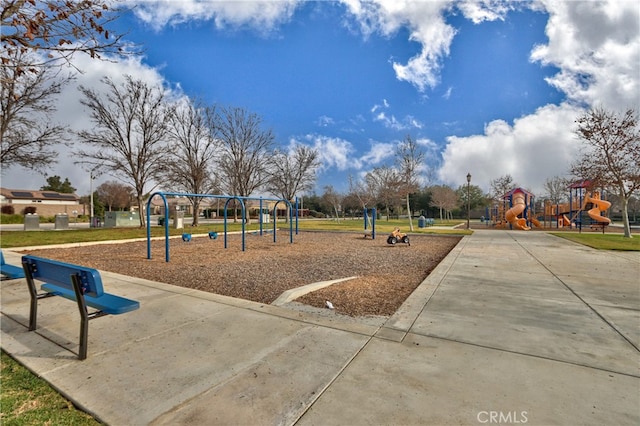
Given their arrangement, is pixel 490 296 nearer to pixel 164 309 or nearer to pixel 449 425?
pixel 449 425

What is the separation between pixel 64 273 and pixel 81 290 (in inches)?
17.4

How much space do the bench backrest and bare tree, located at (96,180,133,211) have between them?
2503 inches

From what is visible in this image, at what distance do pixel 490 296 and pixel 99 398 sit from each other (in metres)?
5.22

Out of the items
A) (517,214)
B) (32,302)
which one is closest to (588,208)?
(517,214)

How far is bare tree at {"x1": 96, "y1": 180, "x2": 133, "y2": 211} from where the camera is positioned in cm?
5972

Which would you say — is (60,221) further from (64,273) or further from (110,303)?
(110,303)

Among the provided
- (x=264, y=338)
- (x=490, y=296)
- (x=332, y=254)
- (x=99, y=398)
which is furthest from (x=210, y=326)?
(x=332, y=254)

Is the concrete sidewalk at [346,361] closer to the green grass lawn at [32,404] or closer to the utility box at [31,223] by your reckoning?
the green grass lawn at [32,404]

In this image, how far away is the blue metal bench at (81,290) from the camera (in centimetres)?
300

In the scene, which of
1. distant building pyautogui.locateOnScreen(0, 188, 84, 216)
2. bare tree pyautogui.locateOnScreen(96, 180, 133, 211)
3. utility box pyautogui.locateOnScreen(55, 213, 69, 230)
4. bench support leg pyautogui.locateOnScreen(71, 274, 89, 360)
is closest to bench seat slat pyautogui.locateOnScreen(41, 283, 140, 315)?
bench support leg pyautogui.locateOnScreen(71, 274, 89, 360)

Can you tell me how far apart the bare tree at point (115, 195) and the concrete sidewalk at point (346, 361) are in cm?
6413

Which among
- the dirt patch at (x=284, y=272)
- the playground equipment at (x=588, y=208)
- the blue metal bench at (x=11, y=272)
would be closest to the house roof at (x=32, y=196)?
the dirt patch at (x=284, y=272)

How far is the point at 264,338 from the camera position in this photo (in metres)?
3.40

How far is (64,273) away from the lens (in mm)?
3291
